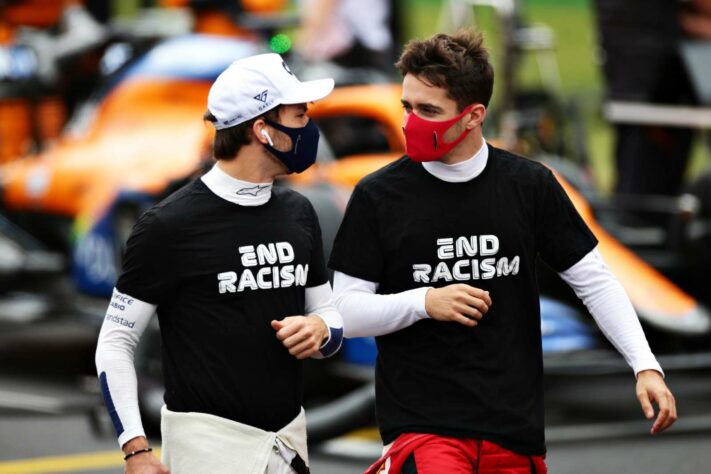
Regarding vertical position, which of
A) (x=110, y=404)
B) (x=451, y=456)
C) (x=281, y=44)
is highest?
(x=110, y=404)

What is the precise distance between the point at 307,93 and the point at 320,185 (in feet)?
15.0

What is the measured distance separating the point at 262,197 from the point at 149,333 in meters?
4.35

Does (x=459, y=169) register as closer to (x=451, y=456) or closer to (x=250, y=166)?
(x=250, y=166)

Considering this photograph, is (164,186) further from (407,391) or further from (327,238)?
(407,391)

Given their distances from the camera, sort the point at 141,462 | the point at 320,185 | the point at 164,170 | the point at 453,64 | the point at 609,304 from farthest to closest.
→ the point at 164,170, the point at 320,185, the point at 609,304, the point at 453,64, the point at 141,462

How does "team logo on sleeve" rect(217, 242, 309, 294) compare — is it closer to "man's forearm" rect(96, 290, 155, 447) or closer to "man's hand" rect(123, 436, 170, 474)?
"man's forearm" rect(96, 290, 155, 447)

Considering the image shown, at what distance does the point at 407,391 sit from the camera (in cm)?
415

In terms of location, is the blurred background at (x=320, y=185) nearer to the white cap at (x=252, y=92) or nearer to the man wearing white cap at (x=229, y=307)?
the man wearing white cap at (x=229, y=307)

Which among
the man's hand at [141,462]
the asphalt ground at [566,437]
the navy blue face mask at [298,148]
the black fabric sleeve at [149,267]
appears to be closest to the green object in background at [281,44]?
the asphalt ground at [566,437]

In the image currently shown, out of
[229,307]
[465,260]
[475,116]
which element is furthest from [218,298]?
[475,116]

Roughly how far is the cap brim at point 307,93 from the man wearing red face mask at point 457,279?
23cm

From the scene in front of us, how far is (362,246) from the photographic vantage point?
4160 mm

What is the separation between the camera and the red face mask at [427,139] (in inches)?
162

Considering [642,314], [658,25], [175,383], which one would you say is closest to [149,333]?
[642,314]
